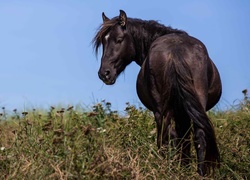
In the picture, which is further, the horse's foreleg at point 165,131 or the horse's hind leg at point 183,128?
the horse's hind leg at point 183,128

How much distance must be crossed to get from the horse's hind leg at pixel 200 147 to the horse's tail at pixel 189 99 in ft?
0.15

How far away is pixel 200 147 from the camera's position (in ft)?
23.3

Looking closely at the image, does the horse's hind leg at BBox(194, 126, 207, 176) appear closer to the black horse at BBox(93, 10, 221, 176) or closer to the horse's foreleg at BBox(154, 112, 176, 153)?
the black horse at BBox(93, 10, 221, 176)

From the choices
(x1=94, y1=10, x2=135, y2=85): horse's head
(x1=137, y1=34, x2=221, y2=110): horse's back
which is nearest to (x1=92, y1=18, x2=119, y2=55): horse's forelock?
(x1=94, y1=10, x2=135, y2=85): horse's head

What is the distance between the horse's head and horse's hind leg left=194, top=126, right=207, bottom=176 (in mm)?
2266

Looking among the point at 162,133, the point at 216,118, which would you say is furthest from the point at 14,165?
the point at 216,118

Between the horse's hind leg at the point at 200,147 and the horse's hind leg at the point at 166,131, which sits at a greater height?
the horse's hind leg at the point at 166,131

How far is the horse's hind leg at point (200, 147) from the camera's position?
23.3 feet

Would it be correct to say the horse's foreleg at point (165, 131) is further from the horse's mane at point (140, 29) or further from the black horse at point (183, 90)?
the horse's mane at point (140, 29)

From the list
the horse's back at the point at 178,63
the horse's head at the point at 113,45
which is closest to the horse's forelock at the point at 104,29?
the horse's head at the point at 113,45

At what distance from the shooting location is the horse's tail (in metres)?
7.07

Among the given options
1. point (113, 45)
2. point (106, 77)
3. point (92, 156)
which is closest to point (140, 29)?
point (113, 45)

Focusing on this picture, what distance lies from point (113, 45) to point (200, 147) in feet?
8.15

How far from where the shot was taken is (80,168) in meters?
5.43
